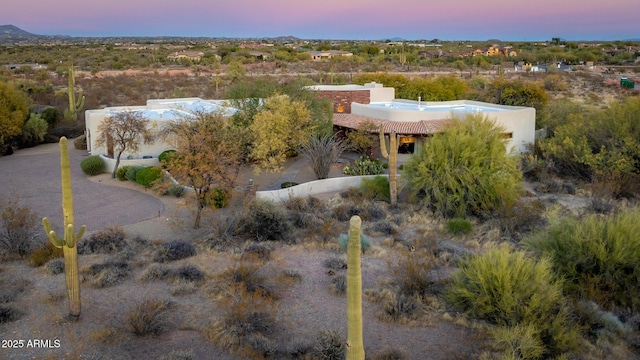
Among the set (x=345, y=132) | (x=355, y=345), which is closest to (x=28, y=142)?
(x=345, y=132)

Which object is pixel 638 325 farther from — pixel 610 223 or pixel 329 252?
pixel 329 252

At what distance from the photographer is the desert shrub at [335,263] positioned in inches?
612

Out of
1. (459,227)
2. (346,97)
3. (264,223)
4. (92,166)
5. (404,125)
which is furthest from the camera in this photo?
(346,97)

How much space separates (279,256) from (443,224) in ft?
21.7

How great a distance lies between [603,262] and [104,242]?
13153 millimetres

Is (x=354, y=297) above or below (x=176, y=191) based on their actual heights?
above

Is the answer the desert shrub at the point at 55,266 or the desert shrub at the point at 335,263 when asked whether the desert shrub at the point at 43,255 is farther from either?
the desert shrub at the point at 335,263

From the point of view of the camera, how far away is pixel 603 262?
13109 millimetres

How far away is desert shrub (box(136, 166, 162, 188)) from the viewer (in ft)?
80.9

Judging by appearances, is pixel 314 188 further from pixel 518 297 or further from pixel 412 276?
pixel 518 297

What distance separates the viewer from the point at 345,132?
33656 millimetres

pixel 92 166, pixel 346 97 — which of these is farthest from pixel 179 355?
pixel 346 97

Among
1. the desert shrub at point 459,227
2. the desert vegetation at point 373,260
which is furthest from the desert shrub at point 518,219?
the desert shrub at point 459,227

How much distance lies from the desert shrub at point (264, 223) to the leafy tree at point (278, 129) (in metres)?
7.46
